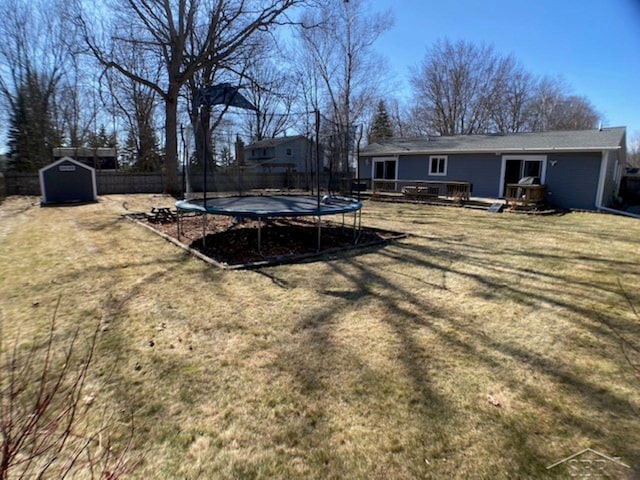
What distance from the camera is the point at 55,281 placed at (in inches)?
166

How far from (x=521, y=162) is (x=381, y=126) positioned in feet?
66.7

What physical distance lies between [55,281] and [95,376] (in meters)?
2.57

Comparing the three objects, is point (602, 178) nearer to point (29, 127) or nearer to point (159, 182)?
point (159, 182)

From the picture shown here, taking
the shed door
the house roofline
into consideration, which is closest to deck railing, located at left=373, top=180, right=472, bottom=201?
the house roofline

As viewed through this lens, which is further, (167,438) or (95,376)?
(95,376)

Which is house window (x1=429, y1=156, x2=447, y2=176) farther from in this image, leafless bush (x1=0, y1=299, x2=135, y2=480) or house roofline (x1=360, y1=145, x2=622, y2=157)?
leafless bush (x1=0, y1=299, x2=135, y2=480)

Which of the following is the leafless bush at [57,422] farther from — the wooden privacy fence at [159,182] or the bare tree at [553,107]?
the bare tree at [553,107]

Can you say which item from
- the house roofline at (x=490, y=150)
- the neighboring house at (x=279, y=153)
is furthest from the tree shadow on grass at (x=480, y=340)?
the neighboring house at (x=279, y=153)

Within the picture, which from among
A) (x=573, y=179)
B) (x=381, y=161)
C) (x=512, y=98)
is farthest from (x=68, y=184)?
(x=512, y=98)

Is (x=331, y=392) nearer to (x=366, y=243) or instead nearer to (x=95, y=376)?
(x=95, y=376)

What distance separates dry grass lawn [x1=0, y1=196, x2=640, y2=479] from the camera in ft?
5.79

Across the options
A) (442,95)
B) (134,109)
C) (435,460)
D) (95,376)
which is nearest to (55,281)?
(95,376)

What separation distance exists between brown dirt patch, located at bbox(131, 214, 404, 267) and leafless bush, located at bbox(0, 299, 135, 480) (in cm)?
255

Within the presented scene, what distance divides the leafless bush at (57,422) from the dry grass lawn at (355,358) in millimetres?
113
